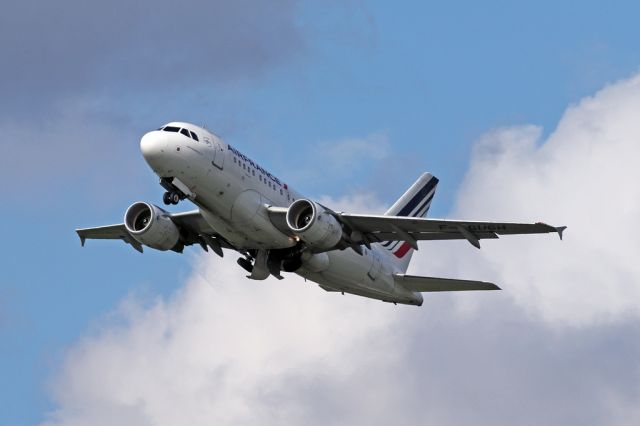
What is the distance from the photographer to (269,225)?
6869 cm

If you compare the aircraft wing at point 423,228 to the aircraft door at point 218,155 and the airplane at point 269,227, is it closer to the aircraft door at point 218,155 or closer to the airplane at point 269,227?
the airplane at point 269,227

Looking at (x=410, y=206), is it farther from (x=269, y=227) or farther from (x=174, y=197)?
(x=174, y=197)

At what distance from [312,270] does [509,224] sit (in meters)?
10.2

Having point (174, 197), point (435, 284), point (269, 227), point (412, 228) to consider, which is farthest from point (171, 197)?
point (435, 284)

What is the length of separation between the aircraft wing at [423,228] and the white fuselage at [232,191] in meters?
2.65

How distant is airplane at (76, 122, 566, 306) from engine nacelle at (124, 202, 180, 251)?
0.14 ft

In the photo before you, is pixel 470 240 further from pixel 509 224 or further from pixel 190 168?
pixel 190 168

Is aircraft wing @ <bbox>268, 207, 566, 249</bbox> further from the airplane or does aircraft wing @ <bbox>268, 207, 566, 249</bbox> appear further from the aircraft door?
the aircraft door

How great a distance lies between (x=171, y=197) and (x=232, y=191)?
8.26 ft

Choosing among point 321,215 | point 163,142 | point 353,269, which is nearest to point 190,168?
point 163,142

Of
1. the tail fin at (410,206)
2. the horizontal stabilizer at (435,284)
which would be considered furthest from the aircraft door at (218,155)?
the tail fin at (410,206)

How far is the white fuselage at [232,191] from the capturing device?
6569 centimetres

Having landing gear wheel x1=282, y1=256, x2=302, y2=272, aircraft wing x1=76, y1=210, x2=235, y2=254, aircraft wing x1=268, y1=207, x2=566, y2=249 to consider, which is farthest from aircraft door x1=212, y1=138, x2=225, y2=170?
landing gear wheel x1=282, y1=256, x2=302, y2=272

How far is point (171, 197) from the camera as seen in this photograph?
67000 mm
